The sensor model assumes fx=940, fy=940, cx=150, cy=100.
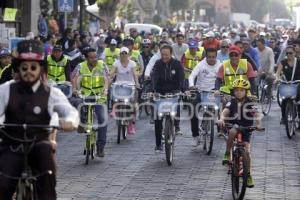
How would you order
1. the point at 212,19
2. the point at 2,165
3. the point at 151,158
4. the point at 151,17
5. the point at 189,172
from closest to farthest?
the point at 2,165, the point at 189,172, the point at 151,158, the point at 151,17, the point at 212,19

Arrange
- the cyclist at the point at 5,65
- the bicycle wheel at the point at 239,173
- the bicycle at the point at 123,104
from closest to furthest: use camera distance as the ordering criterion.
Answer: the bicycle wheel at the point at 239,173 → the cyclist at the point at 5,65 → the bicycle at the point at 123,104

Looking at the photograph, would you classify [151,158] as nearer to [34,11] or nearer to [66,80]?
[66,80]

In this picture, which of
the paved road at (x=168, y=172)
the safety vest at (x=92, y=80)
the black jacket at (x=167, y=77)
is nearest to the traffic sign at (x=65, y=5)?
the paved road at (x=168, y=172)

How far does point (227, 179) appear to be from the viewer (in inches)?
493

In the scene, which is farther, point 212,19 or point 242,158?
point 212,19

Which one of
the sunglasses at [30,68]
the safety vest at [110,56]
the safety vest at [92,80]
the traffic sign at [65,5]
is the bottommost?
the safety vest at [92,80]

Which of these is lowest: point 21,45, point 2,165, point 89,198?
point 89,198

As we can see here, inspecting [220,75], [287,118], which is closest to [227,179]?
[220,75]

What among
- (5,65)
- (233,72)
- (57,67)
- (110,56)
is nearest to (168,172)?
(233,72)

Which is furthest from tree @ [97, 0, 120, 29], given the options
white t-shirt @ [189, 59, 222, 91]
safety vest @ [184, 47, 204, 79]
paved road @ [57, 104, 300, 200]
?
white t-shirt @ [189, 59, 222, 91]

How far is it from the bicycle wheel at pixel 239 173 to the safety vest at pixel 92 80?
4431 millimetres

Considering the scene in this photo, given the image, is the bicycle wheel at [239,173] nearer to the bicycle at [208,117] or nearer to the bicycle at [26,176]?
the bicycle at [26,176]

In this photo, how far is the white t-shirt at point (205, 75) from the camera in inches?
619

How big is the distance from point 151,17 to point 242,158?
6538cm
